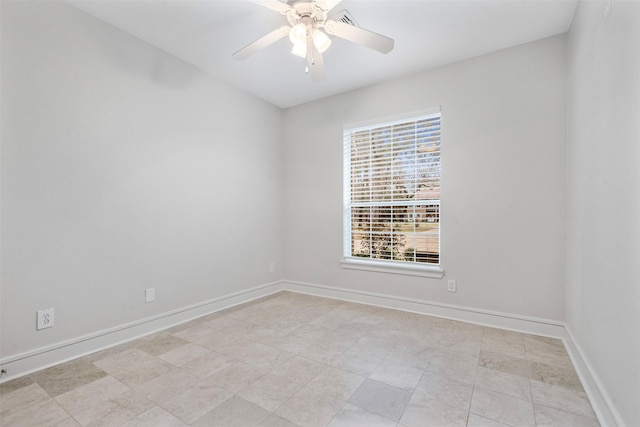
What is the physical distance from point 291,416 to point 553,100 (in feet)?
10.2

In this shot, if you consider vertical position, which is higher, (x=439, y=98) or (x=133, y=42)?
(x=133, y=42)

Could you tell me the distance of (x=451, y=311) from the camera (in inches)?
117

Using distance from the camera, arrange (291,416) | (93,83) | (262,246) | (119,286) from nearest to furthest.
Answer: (291,416), (93,83), (119,286), (262,246)

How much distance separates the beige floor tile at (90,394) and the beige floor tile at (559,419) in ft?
7.67

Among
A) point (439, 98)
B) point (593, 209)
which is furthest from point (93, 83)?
point (593, 209)

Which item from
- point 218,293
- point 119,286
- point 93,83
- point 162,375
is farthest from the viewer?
point 218,293

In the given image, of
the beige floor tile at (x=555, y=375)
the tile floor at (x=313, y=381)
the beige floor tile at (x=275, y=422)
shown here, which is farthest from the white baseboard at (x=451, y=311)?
the beige floor tile at (x=275, y=422)

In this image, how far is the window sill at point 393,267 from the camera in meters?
3.07

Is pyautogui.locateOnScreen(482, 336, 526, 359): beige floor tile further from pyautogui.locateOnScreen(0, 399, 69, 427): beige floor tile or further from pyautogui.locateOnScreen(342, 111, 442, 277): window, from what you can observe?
pyautogui.locateOnScreen(0, 399, 69, 427): beige floor tile

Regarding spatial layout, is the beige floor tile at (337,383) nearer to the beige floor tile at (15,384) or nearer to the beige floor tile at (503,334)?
the beige floor tile at (503,334)

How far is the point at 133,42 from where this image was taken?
2.54m

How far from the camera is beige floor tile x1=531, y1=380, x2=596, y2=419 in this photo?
1.59 m

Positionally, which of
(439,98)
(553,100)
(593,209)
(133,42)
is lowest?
(593,209)

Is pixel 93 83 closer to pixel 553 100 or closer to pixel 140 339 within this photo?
pixel 140 339
